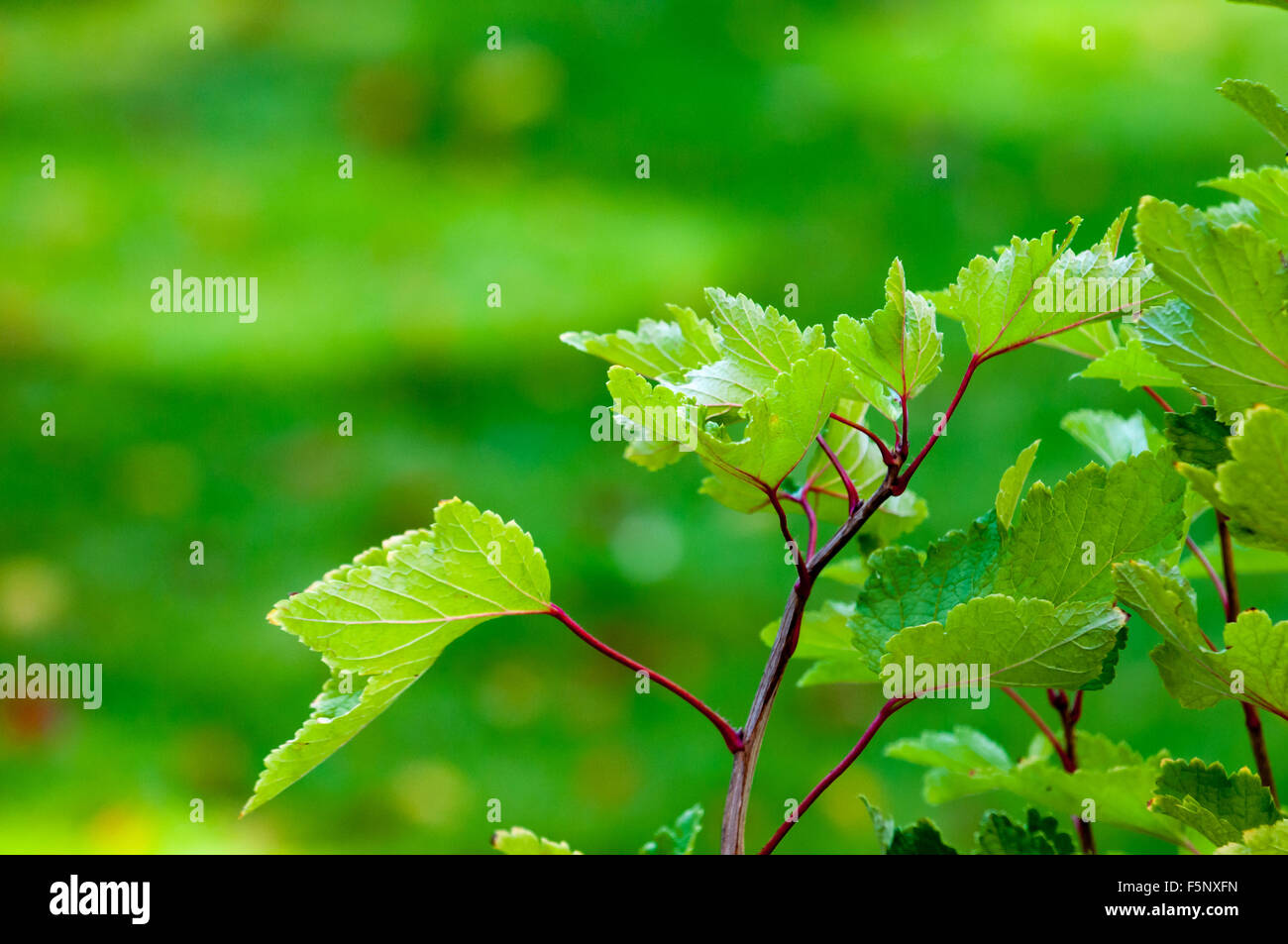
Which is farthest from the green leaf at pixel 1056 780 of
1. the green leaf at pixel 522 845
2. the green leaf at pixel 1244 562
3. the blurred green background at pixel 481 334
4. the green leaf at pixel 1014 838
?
the blurred green background at pixel 481 334

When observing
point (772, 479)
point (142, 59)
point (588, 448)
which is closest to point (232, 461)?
point (588, 448)

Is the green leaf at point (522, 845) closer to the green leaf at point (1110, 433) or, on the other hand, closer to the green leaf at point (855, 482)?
the green leaf at point (855, 482)

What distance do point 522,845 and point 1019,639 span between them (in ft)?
0.76

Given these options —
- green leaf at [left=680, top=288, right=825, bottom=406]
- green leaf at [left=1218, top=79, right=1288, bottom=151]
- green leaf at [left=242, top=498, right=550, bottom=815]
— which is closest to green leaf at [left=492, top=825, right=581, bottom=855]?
green leaf at [left=242, top=498, right=550, bottom=815]

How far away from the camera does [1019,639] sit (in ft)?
1.62

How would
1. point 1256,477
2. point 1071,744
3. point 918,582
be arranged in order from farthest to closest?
point 1071,744, point 918,582, point 1256,477

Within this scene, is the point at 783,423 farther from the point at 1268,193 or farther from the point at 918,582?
the point at 1268,193

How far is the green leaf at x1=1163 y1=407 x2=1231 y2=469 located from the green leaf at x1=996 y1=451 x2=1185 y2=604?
0.05ft

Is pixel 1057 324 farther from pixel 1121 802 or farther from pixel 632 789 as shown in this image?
pixel 632 789

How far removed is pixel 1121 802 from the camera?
1.87ft

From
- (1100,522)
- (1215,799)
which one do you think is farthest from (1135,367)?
(1215,799)

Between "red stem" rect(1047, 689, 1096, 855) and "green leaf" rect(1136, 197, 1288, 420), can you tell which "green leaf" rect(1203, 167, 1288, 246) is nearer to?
"green leaf" rect(1136, 197, 1288, 420)

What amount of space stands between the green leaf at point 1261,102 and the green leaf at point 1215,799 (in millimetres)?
268

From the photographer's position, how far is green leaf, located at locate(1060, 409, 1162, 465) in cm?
71
